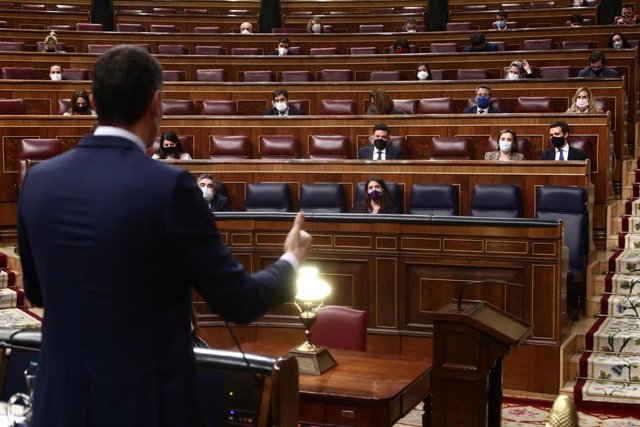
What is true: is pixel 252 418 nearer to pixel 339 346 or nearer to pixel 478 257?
pixel 339 346

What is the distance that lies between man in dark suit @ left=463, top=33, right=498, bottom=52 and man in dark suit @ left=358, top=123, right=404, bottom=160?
2.91m

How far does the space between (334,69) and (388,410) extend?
646cm

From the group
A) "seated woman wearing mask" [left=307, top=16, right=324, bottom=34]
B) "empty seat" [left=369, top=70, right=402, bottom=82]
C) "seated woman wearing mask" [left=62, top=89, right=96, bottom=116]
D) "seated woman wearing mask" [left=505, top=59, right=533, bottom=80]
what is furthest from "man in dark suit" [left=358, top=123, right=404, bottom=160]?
"seated woman wearing mask" [left=307, top=16, right=324, bottom=34]

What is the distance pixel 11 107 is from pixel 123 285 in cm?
663

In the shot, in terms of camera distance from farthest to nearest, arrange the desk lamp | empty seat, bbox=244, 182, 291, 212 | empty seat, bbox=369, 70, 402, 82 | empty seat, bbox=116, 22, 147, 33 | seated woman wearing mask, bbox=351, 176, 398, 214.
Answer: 1. empty seat, bbox=116, 22, 147, 33
2. empty seat, bbox=369, 70, 402, 82
3. empty seat, bbox=244, 182, 291, 212
4. seated woman wearing mask, bbox=351, 176, 398, 214
5. the desk lamp

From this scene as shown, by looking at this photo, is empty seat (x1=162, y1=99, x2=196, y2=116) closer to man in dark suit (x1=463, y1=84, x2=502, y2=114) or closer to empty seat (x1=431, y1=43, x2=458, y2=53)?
man in dark suit (x1=463, y1=84, x2=502, y2=114)

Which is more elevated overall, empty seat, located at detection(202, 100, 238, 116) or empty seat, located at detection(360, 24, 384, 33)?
empty seat, located at detection(360, 24, 384, 33)

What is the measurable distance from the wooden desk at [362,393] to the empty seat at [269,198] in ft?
9.17

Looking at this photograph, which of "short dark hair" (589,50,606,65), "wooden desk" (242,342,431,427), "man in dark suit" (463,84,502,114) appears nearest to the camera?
"wooden desk" (242,342,431,427)

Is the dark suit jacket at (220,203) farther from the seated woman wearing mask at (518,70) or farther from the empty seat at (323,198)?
the seated woman wearing mask at (518,70)

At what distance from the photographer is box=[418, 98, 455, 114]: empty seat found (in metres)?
7.41

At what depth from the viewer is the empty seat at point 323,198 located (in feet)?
19.1

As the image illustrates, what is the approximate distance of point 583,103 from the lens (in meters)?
6.75

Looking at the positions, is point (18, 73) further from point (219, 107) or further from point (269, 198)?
point (269, 198)
